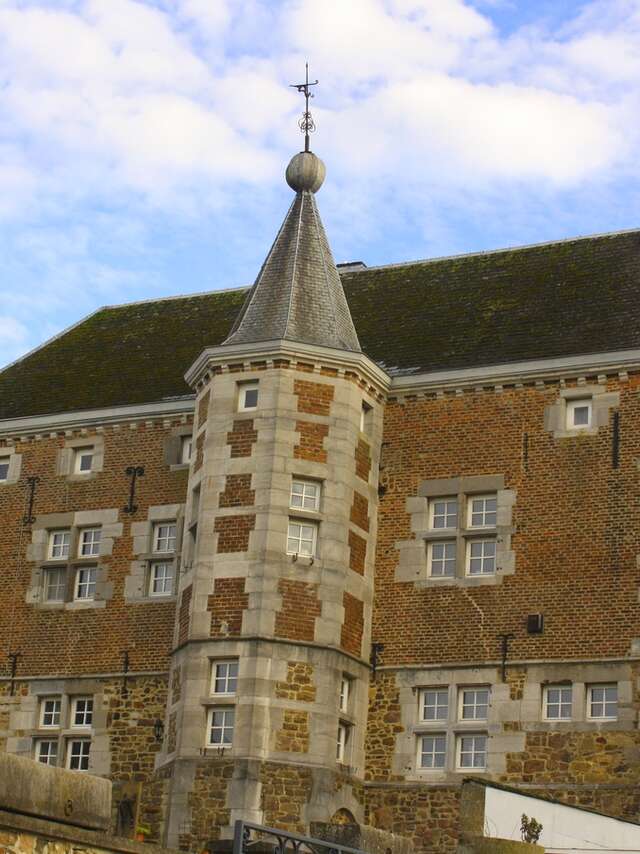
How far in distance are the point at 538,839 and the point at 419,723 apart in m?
6.78

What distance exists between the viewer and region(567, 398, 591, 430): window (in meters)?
26.7

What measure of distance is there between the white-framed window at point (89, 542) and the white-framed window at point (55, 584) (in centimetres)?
50

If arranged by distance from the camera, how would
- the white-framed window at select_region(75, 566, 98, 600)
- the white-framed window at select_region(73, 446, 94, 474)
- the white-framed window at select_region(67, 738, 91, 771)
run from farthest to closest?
the white-framed window at select_region(73, 446, 94, 474) → the white-framed window at select_region(75, 566, 98, 600) → the white-framed window at select_region(67, 738, 91, 771)

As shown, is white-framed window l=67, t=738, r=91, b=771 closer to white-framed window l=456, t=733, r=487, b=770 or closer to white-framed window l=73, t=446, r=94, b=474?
white-framed window l=73, t=446, r=94, b=474

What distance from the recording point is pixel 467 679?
26016 millimetres

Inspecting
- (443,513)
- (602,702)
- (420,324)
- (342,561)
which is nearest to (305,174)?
(420,324)

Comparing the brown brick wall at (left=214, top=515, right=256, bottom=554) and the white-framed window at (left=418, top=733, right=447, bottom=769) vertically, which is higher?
the brown brick wall at (left=214, top=515, right=256, bottom=554)

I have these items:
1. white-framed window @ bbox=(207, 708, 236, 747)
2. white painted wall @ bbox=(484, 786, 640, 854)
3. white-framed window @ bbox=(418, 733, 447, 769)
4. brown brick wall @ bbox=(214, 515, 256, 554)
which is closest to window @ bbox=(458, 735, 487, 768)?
white-framed window @ bbox=(418, 733, 447, 769)

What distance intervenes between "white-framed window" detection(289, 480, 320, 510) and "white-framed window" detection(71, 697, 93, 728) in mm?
5284

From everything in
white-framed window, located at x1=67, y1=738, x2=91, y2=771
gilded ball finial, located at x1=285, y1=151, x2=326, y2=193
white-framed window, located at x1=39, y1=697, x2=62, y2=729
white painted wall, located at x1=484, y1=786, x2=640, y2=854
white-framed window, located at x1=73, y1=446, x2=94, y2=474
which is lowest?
white painted wall, located at x1=484, y1=786, x2=640, y2=854

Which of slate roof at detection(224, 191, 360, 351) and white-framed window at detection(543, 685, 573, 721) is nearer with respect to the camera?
white-framed window at detection(543, 685, 573, 721)

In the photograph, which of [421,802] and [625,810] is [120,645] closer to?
[421,802]

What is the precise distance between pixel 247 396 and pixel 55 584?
536 centimetres

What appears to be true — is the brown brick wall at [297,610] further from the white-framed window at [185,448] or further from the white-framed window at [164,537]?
the white-framed window at [185,448]
